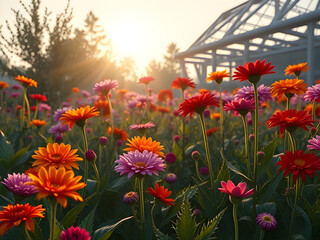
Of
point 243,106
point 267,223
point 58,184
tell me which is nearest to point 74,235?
point 58,184

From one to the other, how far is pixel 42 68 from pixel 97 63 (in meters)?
2.90

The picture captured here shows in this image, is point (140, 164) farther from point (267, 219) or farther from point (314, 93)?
point (314, 93)

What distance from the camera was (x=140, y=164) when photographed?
909mm

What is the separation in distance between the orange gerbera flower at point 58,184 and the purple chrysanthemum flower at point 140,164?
0.80ft

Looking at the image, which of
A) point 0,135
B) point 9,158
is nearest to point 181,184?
point 9,158

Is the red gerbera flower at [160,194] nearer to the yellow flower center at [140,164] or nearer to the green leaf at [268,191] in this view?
the yellow flower center at [140,164]

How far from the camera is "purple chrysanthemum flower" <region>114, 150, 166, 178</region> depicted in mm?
877

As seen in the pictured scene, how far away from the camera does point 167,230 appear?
1.26 meters

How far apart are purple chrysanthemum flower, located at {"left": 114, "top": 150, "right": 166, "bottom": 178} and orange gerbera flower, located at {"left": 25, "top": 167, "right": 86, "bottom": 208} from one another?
0.80 ft

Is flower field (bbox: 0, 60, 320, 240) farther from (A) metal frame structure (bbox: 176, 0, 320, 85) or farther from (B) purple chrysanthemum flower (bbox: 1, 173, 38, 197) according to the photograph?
(A) metal frame structure (bbox: 176, 0, 320, 85)

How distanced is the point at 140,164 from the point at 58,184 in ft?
0.99

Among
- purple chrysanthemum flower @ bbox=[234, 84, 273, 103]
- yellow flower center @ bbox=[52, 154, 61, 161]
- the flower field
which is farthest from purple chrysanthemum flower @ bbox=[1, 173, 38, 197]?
purple chrysanthemum flower @ bbox=[234, 84, 273, 103]

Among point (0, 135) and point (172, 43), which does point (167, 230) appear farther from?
point (172, 43)

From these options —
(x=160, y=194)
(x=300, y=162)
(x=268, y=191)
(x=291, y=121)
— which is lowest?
(x=268, y=191)
